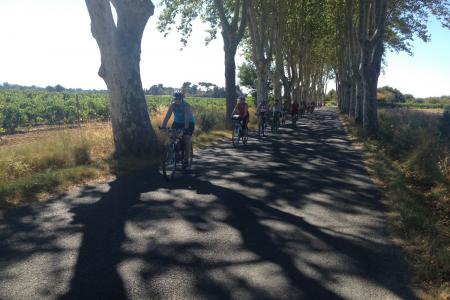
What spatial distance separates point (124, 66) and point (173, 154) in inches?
137

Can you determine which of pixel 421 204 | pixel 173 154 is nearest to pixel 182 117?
pixel 173 154

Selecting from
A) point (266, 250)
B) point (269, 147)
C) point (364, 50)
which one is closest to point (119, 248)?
point (266, 250)

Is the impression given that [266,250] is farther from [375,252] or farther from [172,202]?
[172,202]

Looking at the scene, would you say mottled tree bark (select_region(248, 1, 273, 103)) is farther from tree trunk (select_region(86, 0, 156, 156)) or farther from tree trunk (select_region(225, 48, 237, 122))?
tree trunk (select_region(86, 0, 156, 156))

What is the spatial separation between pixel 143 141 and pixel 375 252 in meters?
8.10

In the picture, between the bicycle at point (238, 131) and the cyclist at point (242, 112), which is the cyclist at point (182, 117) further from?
the cyclist at point (242, 112)

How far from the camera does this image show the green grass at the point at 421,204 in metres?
4.38

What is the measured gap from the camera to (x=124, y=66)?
440 inches

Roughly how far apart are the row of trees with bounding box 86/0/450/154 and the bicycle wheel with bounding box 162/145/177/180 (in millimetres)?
2688

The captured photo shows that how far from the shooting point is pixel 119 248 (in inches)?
194

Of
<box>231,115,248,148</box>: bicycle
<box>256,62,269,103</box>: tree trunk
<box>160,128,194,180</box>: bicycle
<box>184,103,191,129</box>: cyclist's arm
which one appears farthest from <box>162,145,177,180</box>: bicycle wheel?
<box>256,62,269,103</box>: tree trunk

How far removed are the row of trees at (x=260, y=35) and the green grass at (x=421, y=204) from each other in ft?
21.3

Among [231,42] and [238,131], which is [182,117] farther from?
[231,42]

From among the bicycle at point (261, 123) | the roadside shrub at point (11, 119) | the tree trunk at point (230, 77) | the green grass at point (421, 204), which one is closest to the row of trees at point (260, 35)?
the tree trunk at point (230, 77)
